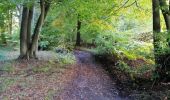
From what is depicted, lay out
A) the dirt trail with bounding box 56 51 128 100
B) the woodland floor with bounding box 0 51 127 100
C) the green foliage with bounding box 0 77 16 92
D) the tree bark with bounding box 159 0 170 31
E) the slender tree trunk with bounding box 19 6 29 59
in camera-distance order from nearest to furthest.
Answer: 1. the woodland floor with bounding box 0 51 127 100
2. the green foliage with bounding box 0 77 16 92
3. the dirt trail with bounding box 56 51 128 100
4. the tree bark with bounding box 159 0 170 31
5. the slender tree trunk with bounding box 19 6 29 59

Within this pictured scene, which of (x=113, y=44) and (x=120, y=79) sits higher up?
(x=113, y=44)

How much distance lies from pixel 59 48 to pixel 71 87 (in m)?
11.4

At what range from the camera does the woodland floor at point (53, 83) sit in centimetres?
941

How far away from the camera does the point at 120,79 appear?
44.3 ft

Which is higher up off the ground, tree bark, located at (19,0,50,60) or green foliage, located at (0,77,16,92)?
tree bark, located at (19,0,50,60)

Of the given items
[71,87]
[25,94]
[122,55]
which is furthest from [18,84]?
[122,55]

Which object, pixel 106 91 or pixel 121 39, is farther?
pixel 121 39

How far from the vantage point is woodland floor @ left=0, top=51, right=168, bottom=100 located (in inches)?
371

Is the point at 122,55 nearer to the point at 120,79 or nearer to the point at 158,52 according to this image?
the point at 120,79

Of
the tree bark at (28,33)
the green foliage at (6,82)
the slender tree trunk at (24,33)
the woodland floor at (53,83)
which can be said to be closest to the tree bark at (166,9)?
the woodland floor at (53,83)

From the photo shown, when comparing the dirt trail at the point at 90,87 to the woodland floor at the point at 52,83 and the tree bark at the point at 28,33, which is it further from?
the tree bark at the point at 28,33

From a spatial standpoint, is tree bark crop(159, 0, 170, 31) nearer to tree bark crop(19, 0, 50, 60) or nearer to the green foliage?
tree bark crop(19, 0, 50, 60)

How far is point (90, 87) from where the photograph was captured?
11359 mm

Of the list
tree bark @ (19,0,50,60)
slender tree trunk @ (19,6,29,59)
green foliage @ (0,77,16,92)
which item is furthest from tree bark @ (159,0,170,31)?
slender tree trunk @ (19,6,29,59)
